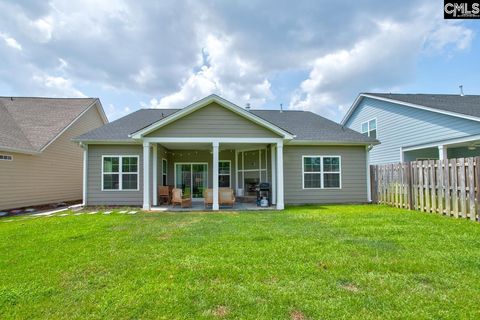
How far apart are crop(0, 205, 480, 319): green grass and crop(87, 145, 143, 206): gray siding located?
4.86 metres

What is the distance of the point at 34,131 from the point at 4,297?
13.7 meters

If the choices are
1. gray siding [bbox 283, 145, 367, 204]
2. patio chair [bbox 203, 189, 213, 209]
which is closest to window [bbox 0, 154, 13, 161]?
patio chair [bbox 203, 189, 213, 209]

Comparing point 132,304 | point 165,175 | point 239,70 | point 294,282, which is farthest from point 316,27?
point 132,304

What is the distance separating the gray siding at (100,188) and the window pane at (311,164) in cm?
737

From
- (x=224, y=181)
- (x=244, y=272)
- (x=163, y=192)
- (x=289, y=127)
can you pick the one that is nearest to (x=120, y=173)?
(x=163, y=192)

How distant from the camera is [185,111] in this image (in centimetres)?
1066

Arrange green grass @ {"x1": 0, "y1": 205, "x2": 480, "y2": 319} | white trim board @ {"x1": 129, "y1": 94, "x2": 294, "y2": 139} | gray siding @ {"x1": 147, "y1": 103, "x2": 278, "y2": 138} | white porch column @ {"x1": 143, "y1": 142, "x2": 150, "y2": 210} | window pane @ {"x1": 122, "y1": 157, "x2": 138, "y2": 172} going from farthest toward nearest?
window pane @ {"x1": 122, "y1": 157, "x2": 138, "y2": 172} → gray siding @ {"x1": 147, "y1": 103, "x2": 278, "y2": 138} → white porch column @ {"x1": 143, "y1": 142, "x2": 150, "y2": 210} → white trim board @ {"x1": 129, "y1": 94, "x2": 294, "y2": 139} → green grass @ {"x1": 0, "y1": 205, "x2": 480, "y2": 319}

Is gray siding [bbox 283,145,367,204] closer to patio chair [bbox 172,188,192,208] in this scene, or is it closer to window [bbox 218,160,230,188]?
window [bbox 218,160,230,188]

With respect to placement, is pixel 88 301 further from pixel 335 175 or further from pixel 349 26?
pixel 349 26

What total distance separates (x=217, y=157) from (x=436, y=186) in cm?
742

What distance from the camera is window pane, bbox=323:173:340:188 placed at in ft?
42.0

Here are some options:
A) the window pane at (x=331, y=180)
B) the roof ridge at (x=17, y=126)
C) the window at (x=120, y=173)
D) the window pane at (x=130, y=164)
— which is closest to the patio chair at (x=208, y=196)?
the window at (x=120, y=173)

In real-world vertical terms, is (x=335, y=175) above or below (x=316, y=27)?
below

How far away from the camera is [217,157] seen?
10.8 metres
